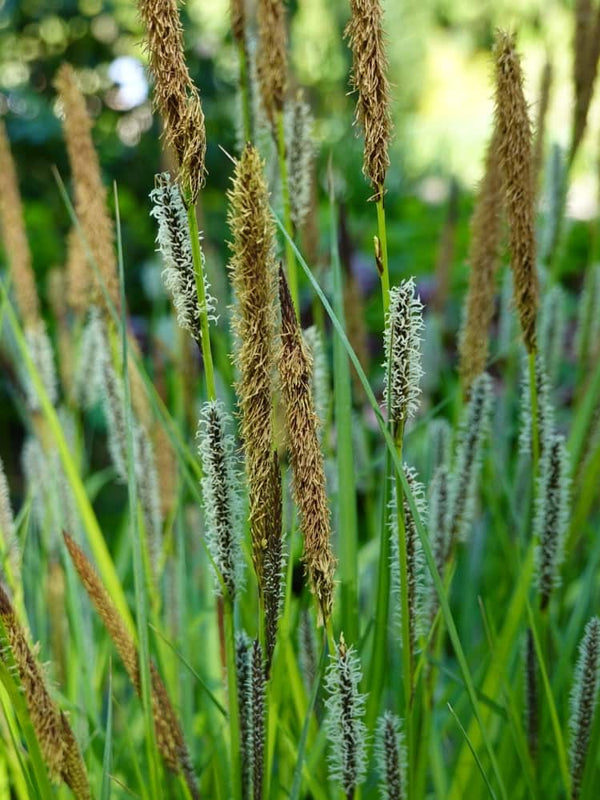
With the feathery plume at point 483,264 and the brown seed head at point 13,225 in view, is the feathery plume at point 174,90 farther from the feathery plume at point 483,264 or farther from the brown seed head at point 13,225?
the brown seed head at point 13,225

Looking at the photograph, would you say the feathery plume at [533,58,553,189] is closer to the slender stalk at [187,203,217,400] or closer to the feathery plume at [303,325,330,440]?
the feathery plume at [303,325,330,440]

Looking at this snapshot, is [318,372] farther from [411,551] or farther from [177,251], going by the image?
[177,251]

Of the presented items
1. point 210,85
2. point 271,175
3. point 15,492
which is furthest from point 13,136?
point 271,175

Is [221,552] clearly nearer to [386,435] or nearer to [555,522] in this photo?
[386,435]

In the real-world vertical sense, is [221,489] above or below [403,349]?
below

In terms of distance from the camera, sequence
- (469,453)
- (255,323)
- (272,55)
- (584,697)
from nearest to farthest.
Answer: (255,323) → (584,697) → (272,55) → (469,453)

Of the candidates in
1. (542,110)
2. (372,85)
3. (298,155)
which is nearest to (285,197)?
(298,155)

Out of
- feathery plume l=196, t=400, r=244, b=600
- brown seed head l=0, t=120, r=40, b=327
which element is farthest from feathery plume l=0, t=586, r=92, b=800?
brown seed head l=0, t=120, r=40, b=327

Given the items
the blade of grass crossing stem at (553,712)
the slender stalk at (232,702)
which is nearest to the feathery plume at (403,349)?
the slender stalk at (232,702)
